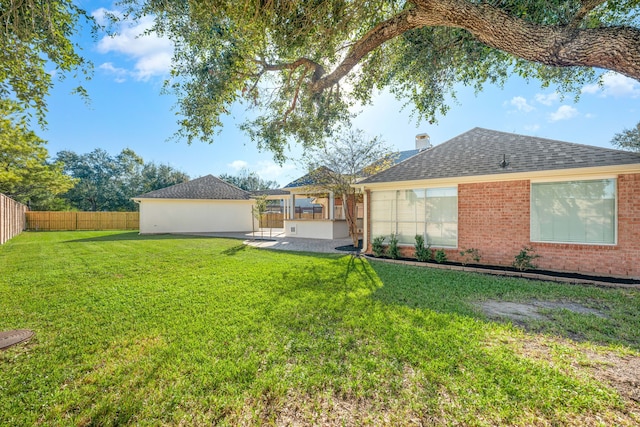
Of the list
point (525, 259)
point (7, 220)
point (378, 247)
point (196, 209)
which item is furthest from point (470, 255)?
point (7, 220)

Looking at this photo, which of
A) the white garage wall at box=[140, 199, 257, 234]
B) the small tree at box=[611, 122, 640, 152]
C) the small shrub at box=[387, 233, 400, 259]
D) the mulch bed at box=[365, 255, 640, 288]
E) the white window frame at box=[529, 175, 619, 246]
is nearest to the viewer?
the mulch bed at box=[365, 255, 640, 288]

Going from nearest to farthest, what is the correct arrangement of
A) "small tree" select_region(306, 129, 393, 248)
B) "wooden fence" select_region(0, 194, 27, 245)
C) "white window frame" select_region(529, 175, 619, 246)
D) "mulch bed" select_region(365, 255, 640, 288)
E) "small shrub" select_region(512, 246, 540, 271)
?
"mulch bed" select_region(365, 255, 640, 288) < "white window frame" select_region(529, 175, 619, 246) < "small shrub" select_region(512, 246, 540, 271) < "small tree" select_region(306, 129, 393, 248) < "wooden fence" select_region(0, 194, 27, 245)

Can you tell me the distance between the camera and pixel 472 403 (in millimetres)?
2438

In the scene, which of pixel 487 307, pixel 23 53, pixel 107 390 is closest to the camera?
pixel 107 390

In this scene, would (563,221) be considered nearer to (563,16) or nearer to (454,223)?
(454,223)

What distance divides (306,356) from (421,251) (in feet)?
23.2

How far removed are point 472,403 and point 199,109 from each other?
328 inches

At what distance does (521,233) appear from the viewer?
7871mm

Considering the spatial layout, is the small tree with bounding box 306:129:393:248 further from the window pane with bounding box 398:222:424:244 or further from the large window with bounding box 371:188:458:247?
the window pane with bounding box 398:222:424:244

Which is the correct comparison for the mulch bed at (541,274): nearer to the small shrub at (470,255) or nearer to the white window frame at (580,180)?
the small shrub at (470,255)

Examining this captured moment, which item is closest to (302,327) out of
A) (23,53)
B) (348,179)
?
(23,53)

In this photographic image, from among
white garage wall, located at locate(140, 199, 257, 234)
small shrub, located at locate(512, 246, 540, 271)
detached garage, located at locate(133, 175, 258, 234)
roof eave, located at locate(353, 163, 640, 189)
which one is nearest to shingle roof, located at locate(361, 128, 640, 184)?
roof eave, located at locate(353, 163, 640, 189)

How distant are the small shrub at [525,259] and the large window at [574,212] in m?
0.34

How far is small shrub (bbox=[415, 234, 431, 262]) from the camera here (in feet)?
30.3
